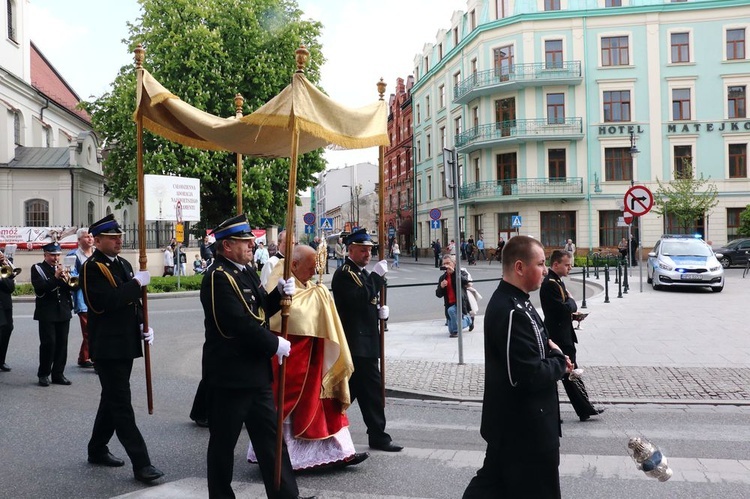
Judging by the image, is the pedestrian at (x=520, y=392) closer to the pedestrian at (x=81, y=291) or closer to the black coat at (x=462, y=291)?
the pedestrian at (x=81, y=291)

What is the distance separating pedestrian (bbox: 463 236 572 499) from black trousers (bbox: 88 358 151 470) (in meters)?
2.76

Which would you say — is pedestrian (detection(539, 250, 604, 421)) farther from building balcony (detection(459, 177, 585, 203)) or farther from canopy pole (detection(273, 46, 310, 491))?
building balcony (detection(459, 177, 585, 203))

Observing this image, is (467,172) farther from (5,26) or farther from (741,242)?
(5,26)

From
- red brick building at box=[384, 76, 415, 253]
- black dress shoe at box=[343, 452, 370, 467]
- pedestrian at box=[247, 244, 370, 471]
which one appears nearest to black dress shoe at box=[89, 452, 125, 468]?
pedestrian at box=[247, 244, 370, 471]

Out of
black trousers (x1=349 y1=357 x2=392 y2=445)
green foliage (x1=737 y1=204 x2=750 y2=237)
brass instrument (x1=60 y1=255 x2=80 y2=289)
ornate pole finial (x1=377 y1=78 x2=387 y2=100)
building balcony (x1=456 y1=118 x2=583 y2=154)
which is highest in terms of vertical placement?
building balcony (x1=456 y1=118 x2=583 y2=154)

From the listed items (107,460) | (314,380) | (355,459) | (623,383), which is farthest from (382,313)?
(623,383)

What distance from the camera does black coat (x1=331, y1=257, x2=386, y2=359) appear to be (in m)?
5.55

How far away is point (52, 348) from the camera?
8.62m

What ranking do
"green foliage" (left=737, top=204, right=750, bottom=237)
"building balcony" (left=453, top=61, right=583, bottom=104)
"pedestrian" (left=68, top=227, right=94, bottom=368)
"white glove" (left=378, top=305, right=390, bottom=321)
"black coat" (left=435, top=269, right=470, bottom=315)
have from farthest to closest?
"building balcony" (left=453, top=61, right=583, bottom=104) < "green foliage" (left=737, top=204, right=750, bottom=237) < "black coat" (left=435, top=269, right=470, bottom=315) < "pedestrian" (left=68, top=227, right=94, bottom=368) < "white glove" (left=378, top=305, right=390, bottom=321)

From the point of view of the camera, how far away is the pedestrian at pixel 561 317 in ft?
21.0

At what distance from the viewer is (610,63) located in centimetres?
4175

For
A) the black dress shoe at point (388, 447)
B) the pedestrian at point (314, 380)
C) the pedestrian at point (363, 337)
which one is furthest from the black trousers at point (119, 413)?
the black dress shoe at point (388, 447)

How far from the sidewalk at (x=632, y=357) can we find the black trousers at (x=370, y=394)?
6.66 feet

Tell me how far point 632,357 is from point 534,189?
33.6 metres
